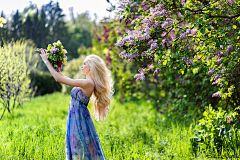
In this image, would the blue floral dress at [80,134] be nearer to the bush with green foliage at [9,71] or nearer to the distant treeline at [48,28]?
the bush with green foliage at [9,71]

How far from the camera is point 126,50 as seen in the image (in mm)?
3010

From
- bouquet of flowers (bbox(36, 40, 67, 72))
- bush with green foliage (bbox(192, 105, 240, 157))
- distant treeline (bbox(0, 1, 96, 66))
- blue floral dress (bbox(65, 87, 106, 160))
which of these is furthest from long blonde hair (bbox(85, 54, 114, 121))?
distant treeline (bbox(0, 1, 96, 66))

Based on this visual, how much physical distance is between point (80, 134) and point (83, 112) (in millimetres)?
275

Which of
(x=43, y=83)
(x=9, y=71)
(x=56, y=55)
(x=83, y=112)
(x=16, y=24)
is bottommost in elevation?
(x=83, y=112)

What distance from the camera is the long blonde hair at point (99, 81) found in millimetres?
2926

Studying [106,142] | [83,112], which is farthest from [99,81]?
[106,142]

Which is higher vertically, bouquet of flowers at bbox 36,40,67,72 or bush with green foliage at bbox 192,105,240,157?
bouquet of flowers at bbox 36,40,67,72

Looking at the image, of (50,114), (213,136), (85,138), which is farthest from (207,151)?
(50,114)

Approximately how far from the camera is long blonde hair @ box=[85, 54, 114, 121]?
293cm

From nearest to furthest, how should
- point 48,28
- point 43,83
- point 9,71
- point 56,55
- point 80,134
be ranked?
point 80,134, point 56,55, point 9,71, point 43,83, point 48,28

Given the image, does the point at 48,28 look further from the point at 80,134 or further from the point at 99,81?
the point at 80,134

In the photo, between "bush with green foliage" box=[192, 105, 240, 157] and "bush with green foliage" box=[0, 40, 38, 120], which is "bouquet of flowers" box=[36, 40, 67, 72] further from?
"bush with green foliage" box=[192, 105, 240, 157]

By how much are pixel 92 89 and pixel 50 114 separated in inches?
144

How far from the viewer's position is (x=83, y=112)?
2.77 m
